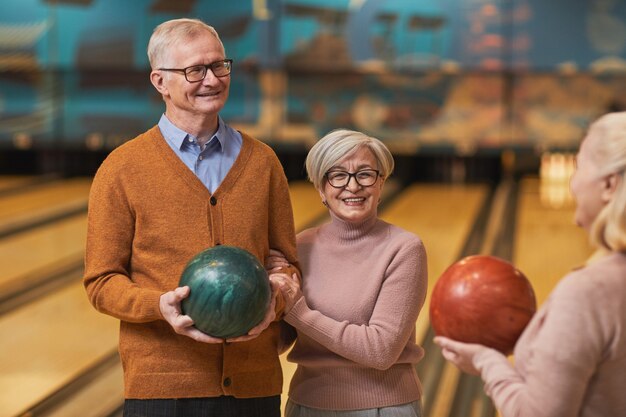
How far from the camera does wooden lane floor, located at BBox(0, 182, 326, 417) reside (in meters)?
3.98

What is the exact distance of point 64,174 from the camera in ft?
33.1

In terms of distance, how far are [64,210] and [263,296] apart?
625cm

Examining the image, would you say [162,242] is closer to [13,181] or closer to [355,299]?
[355,299]

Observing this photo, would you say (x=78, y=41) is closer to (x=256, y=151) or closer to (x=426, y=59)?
(x=426, y=59)

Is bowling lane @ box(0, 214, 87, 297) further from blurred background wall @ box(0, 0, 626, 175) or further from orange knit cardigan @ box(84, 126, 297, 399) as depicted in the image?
orange knit cardigan @ box(84, 126, 297, 399)

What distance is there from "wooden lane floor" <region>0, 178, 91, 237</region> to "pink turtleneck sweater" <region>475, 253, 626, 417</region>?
5810 millimetres

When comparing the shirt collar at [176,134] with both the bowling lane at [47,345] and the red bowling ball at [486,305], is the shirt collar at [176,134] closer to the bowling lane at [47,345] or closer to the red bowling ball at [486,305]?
the red bowling ball at [486,305]

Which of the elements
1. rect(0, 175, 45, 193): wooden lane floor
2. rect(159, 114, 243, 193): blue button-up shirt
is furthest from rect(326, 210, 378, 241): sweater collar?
rect(0, 175, 45, 193): wooden lane floor

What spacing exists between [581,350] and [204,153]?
37.2 inches

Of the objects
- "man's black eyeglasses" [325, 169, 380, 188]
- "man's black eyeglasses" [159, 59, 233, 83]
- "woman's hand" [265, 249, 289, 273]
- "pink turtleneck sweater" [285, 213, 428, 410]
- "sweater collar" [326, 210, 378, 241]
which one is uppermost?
"man's black eyeglasses" [159, 59, 233, 83]

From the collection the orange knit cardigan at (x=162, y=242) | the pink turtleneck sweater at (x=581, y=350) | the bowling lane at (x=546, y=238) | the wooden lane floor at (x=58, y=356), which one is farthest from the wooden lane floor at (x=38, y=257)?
the pink turtleneck sweater at (x=581, y=350)

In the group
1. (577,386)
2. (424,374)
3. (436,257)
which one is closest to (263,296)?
(577,386)

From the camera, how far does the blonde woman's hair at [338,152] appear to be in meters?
2.20

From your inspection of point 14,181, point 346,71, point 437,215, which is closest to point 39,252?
point 437,215
